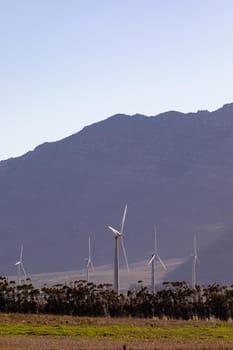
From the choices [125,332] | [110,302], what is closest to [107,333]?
[125,332]

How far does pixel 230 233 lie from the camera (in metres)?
200

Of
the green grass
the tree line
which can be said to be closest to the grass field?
the green grass

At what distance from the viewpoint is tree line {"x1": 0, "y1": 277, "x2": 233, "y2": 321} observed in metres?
54.4

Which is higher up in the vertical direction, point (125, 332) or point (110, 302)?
point (110, 302)

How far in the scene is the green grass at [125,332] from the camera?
39.7 metres

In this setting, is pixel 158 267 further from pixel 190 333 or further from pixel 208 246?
pixel 190 333

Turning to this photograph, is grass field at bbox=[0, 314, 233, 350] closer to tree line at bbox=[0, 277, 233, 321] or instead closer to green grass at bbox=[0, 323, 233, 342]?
green grass at bbox=[0, 323, 233, 342]

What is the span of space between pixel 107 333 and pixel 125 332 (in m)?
1.29

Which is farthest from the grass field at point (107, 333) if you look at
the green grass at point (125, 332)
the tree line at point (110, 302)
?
the tree line at point (110, 302)

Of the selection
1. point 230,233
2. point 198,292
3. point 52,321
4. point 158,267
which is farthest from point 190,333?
point 230,233

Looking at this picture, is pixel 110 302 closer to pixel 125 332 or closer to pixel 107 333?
pixel 125 332

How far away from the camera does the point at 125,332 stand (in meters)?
41.8

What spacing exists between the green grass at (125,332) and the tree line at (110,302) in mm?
9429

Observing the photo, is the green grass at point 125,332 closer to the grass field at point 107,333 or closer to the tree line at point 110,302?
the grass field at point 107,333
